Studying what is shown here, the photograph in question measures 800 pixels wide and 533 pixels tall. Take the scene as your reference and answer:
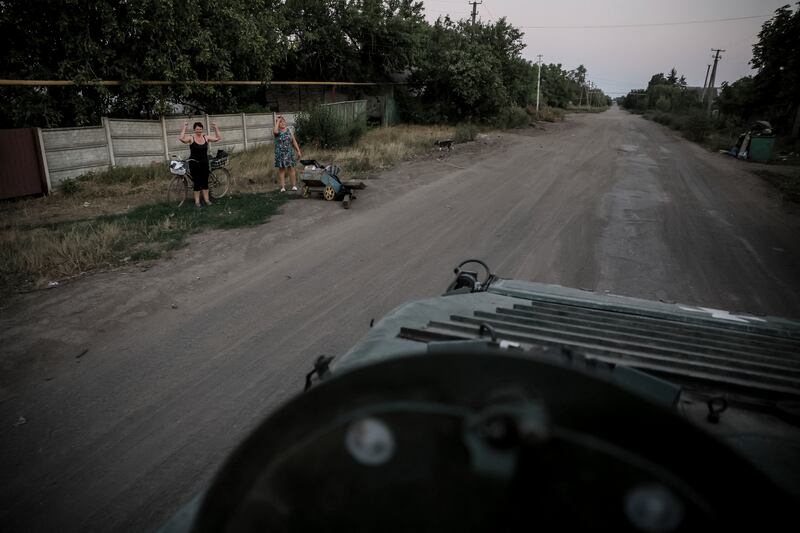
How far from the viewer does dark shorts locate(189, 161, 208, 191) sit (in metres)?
10.3

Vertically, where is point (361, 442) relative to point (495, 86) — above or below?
below

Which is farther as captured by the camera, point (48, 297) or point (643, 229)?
point (643, 229)

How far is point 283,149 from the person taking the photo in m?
11.9

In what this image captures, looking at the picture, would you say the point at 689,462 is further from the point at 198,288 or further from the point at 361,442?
the point at 198,288

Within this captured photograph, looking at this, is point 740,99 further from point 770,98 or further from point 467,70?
point 467,70

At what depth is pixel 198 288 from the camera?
6500mm

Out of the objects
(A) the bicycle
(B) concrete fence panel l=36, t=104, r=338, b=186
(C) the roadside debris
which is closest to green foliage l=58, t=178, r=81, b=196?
(B) concrete fence panel l=36, t=104, r=338, b=186

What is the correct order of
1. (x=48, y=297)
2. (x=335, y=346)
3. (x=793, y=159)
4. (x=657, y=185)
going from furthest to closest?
(x=793, y=159)
(x=657, y=185)
(x=48, y=297)
(x=335, y=346)

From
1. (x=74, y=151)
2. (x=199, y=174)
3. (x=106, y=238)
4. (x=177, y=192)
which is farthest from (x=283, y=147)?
(x=74, y=151)

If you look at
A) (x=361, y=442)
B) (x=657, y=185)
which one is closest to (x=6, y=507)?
(x=361, y=442)

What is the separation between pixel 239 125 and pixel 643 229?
1381 cm

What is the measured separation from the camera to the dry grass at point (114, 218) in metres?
7.16

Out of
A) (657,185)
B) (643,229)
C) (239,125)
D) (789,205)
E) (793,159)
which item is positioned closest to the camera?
(643,229)

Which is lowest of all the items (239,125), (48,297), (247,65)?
(48,297)
